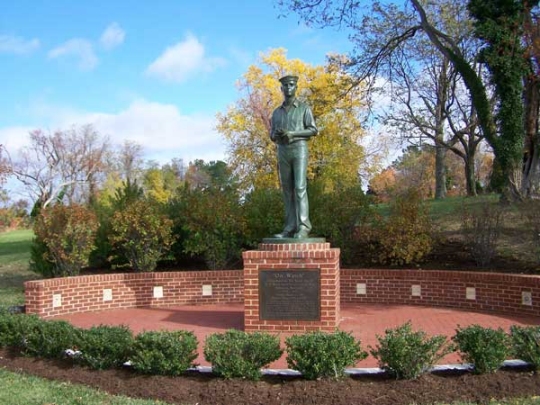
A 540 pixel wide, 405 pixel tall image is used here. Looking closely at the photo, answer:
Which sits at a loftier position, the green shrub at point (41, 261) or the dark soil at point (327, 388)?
the green shrub at point (41, 261)

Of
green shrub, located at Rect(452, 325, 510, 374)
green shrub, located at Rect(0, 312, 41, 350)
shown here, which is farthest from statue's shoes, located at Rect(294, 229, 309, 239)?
green shrub, located at Rect(0, 312, 41, 350)

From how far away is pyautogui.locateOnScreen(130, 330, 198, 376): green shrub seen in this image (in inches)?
217

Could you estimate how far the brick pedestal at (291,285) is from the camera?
25.7 ft

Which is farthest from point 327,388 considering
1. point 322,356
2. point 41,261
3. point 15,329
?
point 41,261

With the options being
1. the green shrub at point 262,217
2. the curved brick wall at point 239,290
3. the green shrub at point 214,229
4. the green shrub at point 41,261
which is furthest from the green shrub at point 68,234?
the green shrub at point 262,217

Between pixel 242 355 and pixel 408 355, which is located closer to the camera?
pixel 408 355

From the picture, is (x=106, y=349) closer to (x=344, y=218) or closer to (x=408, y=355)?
(x=408, y=355)

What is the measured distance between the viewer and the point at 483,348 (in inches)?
210

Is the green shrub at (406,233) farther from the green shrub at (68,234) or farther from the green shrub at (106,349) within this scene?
the green shrub at (106,349)

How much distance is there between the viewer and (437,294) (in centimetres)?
1046

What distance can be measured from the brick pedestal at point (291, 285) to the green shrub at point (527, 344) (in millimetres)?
2768

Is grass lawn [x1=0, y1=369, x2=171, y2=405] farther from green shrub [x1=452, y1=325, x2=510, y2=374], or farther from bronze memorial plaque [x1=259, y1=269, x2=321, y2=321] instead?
bronze memorial plaque [x1=259, y1=269, x2=321, y2=321]

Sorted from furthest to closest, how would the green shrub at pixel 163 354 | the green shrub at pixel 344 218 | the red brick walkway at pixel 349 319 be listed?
the green shrub at pixel 344 218 → the red brick walkway at pixel 349 319 → the green shrub at pixel 163 354

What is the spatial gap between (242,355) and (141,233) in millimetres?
6677
